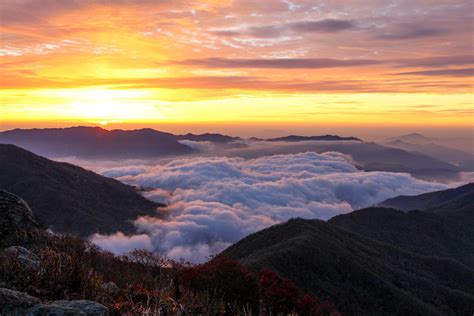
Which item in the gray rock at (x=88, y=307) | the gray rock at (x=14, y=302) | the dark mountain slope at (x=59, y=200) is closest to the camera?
the gray rock at (x=14, y=302)

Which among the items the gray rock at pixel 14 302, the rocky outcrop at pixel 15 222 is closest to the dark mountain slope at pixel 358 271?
the rocky outcrop at pixel 15 222

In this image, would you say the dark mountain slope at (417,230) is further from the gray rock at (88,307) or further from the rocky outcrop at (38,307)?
the rocky outcrop at (38,307)

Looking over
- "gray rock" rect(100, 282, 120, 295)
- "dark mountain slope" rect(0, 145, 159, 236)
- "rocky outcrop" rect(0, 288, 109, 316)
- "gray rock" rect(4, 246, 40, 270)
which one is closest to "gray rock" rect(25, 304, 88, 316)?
"rocky outcrop" rect(0, 288, 109, 316)

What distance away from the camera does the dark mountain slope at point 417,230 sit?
130875 mm

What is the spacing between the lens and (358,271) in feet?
232

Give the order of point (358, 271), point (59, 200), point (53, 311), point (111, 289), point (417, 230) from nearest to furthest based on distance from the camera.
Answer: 1. point (53, 311)
2. point (111, 289)
3. point (358, 271)
4. point (417, 230)
5. point (59, 200)

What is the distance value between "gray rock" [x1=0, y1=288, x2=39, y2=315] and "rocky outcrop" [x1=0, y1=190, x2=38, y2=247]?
9.27 m

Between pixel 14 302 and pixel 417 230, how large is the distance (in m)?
153

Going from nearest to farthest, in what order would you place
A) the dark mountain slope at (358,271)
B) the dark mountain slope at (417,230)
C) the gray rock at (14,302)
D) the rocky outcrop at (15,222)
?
the gray rock at (14,302) → the rocky outcrop at (15,222) → the dark mountain slope at (358,271) → the dark mountain slope at (417,230)

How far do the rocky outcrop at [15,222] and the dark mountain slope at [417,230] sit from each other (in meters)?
124

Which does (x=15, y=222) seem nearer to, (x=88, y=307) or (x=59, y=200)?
(x=88, y=307)

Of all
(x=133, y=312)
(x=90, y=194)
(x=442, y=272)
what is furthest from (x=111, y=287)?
(x=90, y=194)

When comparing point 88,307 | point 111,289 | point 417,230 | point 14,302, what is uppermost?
point 14,302

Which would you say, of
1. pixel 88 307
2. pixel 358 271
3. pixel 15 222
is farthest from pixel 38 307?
pixel 358 271
